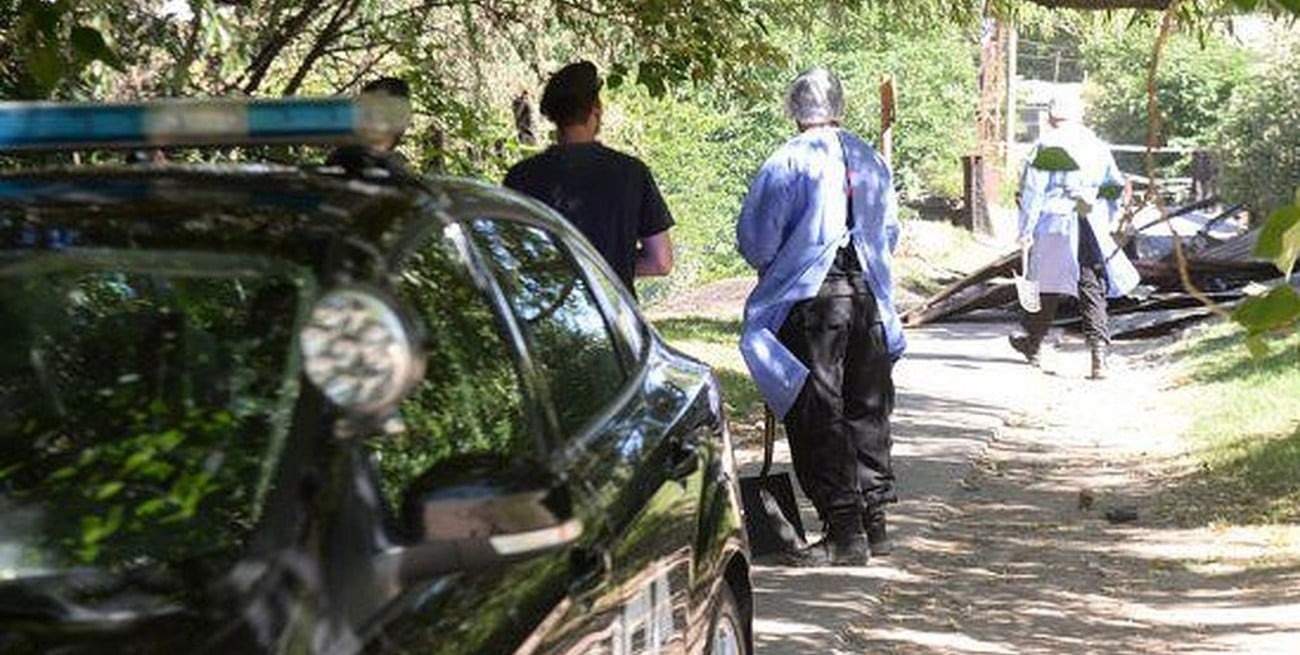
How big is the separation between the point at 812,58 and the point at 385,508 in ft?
107

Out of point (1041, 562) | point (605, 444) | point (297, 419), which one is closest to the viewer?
point (297, 419)

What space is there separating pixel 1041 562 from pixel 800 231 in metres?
2.26

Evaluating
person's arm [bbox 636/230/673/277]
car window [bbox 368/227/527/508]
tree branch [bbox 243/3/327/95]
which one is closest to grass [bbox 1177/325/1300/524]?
person's arm [bbox 636/230/673/277]

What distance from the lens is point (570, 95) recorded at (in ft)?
25.6

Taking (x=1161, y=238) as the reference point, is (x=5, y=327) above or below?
above

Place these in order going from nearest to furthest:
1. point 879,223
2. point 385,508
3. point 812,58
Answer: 1. point 385,508
2. point 879,223
3. point 812,58

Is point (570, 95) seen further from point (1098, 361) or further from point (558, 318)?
point (1098, 361)

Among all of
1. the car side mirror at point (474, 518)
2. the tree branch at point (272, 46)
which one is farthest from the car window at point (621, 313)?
the tree branch at point (272, 46)

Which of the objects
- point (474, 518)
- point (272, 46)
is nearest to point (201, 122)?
point (474, 518)

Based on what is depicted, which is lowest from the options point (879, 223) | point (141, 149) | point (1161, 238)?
point (1161, 238)

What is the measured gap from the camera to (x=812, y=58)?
35.6 meters

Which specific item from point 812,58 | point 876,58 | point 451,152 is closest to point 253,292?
point 451,152

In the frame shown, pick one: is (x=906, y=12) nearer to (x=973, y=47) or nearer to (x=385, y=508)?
(x=385, y=508)

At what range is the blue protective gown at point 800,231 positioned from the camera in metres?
8.93
